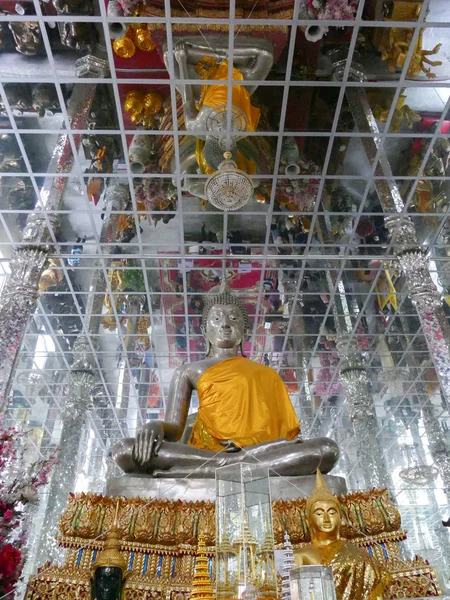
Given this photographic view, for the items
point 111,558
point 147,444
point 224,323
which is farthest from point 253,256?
point 111,558

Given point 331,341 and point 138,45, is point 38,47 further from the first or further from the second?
point 331,341

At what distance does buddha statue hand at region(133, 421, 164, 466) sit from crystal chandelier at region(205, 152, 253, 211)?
91.9 inches

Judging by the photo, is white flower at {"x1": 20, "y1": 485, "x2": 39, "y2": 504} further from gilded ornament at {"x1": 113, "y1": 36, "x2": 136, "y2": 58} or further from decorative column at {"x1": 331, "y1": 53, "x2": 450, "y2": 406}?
gilded ornament at {"x1": 113, "y1": 36, "x2": 136, "y2": 58}

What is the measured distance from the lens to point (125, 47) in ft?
18.6

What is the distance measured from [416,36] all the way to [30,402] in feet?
32.0

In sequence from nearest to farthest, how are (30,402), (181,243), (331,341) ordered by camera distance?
(181,243) < (331,341) < (30,402)

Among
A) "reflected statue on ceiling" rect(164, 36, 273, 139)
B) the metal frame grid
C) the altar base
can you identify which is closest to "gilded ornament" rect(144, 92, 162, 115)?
the metal frame grid

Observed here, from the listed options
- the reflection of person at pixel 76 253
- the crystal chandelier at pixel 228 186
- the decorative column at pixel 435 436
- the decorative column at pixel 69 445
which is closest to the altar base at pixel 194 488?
the crystal chandelier at pixel 228 186

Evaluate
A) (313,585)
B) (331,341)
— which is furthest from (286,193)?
(313,585)

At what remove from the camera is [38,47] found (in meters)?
5.69

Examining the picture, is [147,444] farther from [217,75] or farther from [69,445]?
[69,445]

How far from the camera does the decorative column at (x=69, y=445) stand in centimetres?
759

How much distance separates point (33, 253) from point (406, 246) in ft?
14.4

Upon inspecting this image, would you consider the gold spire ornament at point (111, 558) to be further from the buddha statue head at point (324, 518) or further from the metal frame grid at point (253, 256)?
the metal frame grid at point (253, 256)
